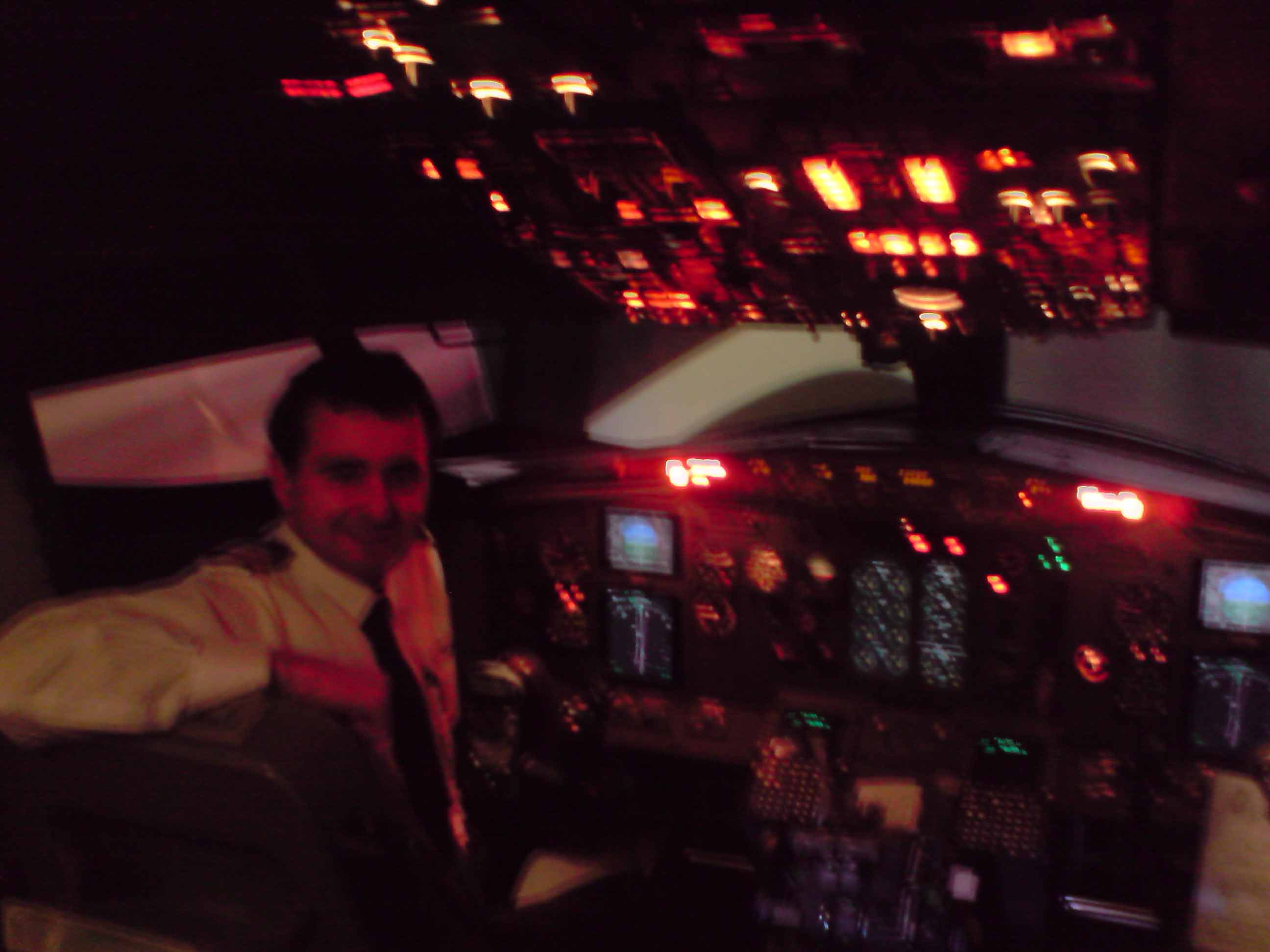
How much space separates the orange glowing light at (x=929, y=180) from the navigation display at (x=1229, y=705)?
5.16ft

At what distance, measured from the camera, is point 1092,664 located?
8.41 feet

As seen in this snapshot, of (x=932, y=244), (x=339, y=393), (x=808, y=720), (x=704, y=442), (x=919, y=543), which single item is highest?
(x=932, y=244)

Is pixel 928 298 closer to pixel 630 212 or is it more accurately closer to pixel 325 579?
pixel 630 212

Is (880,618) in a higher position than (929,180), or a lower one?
lower

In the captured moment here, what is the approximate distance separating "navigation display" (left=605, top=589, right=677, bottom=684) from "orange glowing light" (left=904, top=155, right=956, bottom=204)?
166 centimetres

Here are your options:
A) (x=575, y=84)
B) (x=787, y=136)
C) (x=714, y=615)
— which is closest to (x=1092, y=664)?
(x=714, y=615)

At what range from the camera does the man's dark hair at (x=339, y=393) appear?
186cm

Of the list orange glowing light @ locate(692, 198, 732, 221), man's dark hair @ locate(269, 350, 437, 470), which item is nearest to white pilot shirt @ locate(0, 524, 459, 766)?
man's dark hair @ locate(269, 350, 437, 470)

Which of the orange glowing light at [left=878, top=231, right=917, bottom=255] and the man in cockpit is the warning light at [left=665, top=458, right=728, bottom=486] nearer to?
the man in cockpit

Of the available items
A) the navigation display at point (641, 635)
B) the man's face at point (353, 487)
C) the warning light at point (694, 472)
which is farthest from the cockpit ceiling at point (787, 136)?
the navigation display at point (641, 635)

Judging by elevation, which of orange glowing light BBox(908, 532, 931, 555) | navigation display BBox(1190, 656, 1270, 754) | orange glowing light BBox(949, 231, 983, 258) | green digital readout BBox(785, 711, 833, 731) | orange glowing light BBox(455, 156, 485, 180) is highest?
orange glowing light BBox(455, 156, 485, 180)

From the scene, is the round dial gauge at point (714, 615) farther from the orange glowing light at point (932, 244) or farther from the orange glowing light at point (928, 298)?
the orange glowing light at point (932, 244)

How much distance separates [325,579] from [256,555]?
0.54 ft

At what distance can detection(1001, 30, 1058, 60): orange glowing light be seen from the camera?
3.73 feet
